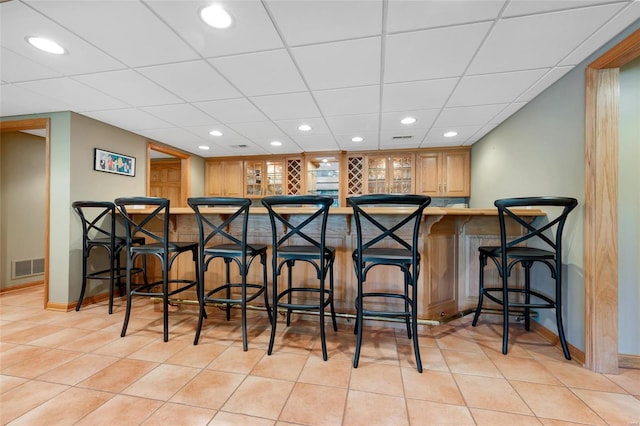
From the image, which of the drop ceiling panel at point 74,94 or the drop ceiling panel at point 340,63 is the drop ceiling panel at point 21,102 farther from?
the drop ceiling panel at point 340,63

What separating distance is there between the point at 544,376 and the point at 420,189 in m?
3.37

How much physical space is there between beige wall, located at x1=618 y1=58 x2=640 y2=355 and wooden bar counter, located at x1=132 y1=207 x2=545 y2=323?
55 centimetres

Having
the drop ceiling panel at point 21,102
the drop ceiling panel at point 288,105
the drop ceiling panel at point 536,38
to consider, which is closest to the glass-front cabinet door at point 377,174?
the drop ceiling panel at point 288,105

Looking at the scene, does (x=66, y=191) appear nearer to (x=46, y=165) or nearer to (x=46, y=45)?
(x=46, y=165)

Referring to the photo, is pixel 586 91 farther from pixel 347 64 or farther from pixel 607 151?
pixel 347 64

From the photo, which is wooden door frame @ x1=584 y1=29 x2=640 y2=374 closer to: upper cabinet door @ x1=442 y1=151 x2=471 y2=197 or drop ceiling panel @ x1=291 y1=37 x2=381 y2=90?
drop ceiling panel @ x1=291 y1=37 x2=381 y2=90

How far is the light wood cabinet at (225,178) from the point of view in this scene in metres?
5.34

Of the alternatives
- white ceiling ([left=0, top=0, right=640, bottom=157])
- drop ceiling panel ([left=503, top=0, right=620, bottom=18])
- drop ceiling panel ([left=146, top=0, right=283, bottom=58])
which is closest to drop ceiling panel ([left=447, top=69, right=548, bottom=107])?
white ceiling ([left=0, top=0, right=640, bottom=157])

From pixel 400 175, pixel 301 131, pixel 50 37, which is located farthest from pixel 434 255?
pixel 50 37

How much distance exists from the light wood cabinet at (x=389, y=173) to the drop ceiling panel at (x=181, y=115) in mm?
2757

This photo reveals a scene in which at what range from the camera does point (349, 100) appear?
107 inches

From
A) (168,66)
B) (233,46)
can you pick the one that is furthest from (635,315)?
(168,66)

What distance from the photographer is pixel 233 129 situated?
11.9ft

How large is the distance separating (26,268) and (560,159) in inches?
250
